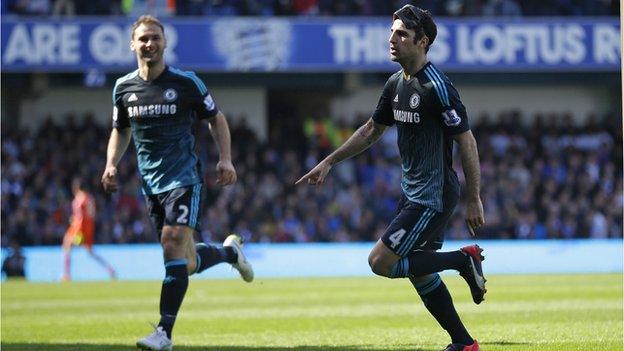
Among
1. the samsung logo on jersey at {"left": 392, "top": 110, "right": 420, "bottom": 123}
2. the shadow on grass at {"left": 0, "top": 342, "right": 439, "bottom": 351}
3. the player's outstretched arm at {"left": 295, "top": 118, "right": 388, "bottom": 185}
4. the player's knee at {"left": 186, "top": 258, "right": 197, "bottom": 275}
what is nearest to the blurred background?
the shadow on grass at {"left": 0, "top": 342, "right": 439, "bottom": 351}

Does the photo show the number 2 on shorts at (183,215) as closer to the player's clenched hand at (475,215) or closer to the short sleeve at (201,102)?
the short sleeve at (201,102)

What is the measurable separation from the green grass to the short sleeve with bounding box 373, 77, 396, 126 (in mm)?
1875

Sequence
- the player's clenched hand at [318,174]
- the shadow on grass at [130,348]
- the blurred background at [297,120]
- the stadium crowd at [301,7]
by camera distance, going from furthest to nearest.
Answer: the stadium crowd at [301,7], the blurred background at [297,120], the shadow on grass at [130,348], the player's clenched hand at [318,174]

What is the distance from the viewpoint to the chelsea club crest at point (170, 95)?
30.6 ft

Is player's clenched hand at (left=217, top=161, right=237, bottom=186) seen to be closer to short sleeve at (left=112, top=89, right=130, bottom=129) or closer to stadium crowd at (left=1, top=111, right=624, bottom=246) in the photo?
short sleeve at (left=112, top=89, right=130, bottom=129)

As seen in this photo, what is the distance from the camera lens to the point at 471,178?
26.7ft

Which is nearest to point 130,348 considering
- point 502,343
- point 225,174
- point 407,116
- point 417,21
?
point 225,174

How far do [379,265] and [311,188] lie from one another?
22436 millimetres

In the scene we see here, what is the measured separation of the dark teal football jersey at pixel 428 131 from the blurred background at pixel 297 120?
19.7 metres

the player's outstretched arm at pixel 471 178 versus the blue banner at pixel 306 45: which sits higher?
the player's outstretched arm at pixel 471 178

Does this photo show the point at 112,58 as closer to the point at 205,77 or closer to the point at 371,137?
the point at 205,77

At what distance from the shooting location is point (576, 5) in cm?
3359

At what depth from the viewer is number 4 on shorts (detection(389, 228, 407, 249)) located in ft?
27.1

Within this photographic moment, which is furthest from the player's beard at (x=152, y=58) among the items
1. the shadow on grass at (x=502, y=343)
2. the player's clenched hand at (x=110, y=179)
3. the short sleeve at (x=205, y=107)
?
the shadow on grass at (x=502, y=343)
